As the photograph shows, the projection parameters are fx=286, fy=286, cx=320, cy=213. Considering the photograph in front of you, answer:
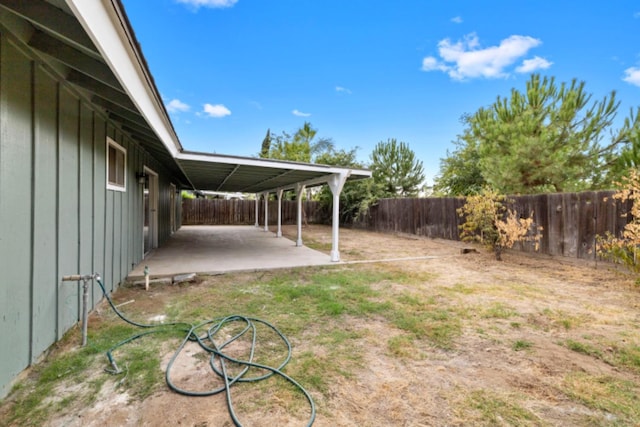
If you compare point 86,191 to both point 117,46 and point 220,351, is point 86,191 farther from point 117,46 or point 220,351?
point 220,351

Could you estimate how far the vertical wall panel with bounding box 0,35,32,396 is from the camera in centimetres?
174

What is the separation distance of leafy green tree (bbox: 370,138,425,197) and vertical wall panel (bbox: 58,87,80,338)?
13.5 m

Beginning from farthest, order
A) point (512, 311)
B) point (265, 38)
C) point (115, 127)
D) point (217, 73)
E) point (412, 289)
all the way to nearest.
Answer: point (217, 73)
point (265, 38)
point (412, 289)
point (115, 127)
point (512, 311)

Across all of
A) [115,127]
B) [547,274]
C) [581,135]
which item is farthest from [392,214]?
[115,127]

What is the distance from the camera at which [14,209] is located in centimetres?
186

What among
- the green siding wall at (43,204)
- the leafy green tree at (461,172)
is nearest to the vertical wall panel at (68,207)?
the green siding wall at (43,204)

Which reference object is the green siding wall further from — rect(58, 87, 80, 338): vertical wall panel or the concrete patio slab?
the concrete patio slab

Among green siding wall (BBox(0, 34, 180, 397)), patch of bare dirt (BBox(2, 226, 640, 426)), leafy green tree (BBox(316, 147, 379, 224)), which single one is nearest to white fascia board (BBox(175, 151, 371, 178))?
green siding wall (BBox(0, 34, 180, 397))

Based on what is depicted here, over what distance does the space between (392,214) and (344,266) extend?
7.27m

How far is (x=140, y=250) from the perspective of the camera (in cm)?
570

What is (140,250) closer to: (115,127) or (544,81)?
(115,127)

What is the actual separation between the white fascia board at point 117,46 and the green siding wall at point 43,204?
61cm

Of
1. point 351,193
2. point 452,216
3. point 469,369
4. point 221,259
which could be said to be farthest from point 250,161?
point 351,193

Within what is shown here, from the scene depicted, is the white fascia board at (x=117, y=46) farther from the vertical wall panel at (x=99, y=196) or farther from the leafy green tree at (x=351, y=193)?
the leafy green tree at (x=351, y=193)
